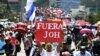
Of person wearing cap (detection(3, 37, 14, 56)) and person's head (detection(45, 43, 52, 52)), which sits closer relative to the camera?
person's head (detection(45, 43, 52, 52))

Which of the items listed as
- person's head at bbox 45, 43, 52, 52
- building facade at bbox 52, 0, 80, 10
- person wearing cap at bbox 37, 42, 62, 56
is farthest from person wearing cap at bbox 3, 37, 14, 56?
building facade at bbox 52, 0, 80, 10

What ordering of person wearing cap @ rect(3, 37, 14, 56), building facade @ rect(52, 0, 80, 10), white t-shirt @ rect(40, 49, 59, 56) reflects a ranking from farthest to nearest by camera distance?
1. building facade @ rect(52, 0, 80, 10)
2. person wearing cap @ rect(3, 37, 14, 56)
3. white t-shirt @ rect(40, 49, 59, 56)

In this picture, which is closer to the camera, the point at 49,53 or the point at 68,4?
the point at 49,53

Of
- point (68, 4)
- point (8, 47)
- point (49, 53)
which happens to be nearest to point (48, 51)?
point (49, 53)

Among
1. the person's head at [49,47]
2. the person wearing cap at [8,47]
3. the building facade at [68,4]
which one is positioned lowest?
the building facade at [68,4]

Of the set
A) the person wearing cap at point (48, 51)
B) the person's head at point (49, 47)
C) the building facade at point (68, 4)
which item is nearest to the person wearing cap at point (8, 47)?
the person wearing cap at point (48, 51)

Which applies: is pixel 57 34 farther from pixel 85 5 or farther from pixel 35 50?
pixel 85 5

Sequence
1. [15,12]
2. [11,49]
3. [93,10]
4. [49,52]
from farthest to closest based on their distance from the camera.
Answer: [15,12] → [93,10] → [11,49] → [49,52]

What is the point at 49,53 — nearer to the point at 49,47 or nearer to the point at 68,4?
the point at 49,47

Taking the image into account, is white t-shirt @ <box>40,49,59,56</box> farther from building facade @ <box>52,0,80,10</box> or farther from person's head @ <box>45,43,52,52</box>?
building facade @ <box>52,0,80,10</box>

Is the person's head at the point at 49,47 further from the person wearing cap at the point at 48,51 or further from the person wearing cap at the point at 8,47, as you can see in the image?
the person wearing cap at the point at 8,47

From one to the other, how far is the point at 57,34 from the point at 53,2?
122 meters

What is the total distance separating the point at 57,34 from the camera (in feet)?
44.1

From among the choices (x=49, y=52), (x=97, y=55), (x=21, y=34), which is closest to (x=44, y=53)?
(x=49, y=52)
